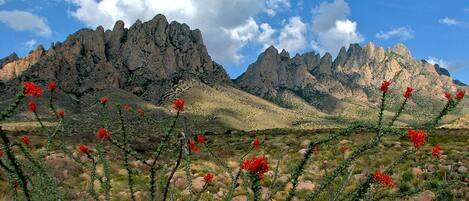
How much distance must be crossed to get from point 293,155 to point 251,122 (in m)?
140

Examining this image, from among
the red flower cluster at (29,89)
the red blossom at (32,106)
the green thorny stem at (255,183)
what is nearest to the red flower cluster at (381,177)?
the green thorny stem at (255,183)

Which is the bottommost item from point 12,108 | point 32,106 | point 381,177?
point 381,177

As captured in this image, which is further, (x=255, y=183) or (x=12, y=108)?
(x=255, y=183)

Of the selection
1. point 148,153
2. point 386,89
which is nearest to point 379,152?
point 148,153

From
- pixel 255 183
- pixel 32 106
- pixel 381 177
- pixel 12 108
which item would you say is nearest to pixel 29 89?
pixel 12 108

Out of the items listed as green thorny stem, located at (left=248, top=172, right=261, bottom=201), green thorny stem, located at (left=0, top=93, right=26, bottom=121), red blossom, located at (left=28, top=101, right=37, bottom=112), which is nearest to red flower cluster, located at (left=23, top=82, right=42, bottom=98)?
green thorny stem, located at (left=0, top=93, right=26, bottom=121)

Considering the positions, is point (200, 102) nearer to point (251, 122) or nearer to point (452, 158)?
point (251, 122)

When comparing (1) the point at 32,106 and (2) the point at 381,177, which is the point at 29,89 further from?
(2) the point at 381,177

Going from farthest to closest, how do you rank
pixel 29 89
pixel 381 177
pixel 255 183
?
pixel 381 177 < pixel 29 89 < pixel 255 183

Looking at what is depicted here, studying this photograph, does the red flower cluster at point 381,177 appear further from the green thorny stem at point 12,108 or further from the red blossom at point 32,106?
the red blossom at point 32,106

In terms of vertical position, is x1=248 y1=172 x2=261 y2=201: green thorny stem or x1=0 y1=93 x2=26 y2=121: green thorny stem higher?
x1=0 y1=93 x2=26 y2=121: green thorny stem

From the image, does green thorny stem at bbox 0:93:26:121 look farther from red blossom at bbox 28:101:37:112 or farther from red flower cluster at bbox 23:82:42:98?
red blossom at bbox 28:101:37:112

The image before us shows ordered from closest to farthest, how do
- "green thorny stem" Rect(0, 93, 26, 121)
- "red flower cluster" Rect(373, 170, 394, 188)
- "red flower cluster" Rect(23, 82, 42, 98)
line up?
"green thorny stem" Rect(0, 93, 26, 121)
"red flower cluster" Rect(23, 82, 42, 98)
"red flower cluster" Rect(373, 170, 394, 188)

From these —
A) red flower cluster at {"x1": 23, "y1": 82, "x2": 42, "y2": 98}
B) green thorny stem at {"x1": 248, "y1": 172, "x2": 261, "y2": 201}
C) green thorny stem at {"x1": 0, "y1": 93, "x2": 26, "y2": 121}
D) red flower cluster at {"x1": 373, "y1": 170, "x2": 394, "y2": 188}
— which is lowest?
red flower cluster at {"x1": 373, "y1": 170, "x2": 394, "y2": 188}
